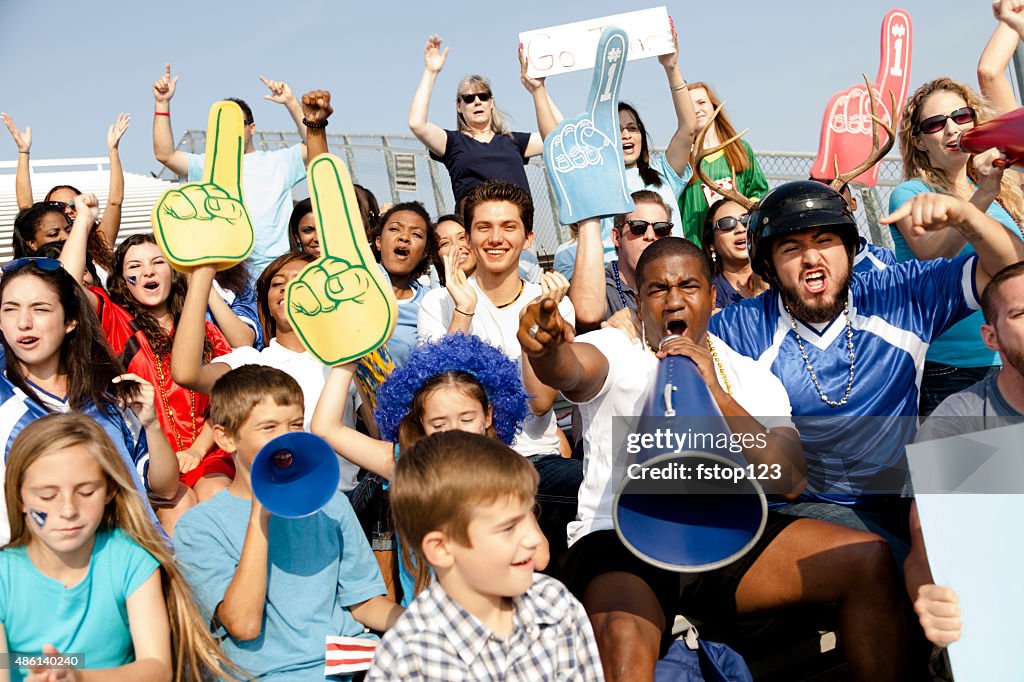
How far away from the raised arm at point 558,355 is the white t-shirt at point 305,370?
3.63 ft

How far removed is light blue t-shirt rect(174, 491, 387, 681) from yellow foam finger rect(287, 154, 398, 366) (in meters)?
0.51

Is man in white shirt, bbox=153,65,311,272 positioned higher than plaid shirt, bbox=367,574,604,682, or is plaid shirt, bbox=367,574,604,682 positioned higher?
man in white shirt, bbox=153,65,311,272

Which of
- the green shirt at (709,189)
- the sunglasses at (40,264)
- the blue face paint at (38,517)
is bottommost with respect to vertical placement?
the blue face paint at (38,517)

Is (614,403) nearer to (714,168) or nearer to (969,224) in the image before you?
(969,224)

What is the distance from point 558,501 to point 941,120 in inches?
90.7

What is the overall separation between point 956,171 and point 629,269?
1.47 m

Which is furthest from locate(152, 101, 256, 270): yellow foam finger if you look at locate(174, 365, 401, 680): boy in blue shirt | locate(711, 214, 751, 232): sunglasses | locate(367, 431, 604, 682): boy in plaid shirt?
locate(711, 214, 751, 232): sunglasses

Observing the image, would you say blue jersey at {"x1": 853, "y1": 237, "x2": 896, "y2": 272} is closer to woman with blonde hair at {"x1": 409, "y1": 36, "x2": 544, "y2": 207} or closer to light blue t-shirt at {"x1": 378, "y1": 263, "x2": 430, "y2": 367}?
light blue t-shirt at {"x1": 378, "y1": 263, "x2": 430, "y2": 367}

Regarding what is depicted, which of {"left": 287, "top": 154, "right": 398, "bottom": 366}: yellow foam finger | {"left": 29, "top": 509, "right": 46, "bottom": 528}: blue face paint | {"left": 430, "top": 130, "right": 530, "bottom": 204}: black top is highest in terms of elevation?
{"left": 430, "top": 130, "right": 530, "bottom": 204}: black top

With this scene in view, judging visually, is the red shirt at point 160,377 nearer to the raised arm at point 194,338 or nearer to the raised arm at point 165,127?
the raised arm at point 194,338

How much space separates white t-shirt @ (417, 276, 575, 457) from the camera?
386 cm

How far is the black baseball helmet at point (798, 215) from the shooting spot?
329 cm

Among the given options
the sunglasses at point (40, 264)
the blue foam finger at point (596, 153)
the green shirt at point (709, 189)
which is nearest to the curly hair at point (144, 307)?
the sunglasses at point (40, 264)

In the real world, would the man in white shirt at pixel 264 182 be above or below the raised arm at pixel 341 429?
above
